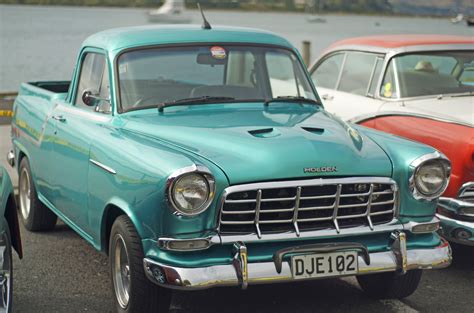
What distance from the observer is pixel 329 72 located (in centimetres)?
918

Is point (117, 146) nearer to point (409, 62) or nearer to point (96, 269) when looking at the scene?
point (96, 269)

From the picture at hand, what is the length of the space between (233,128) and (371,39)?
381cm

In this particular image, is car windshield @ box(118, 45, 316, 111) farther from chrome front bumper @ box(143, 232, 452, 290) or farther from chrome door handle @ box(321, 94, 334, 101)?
chrome door handle @ box(321, 94, 334, 101)

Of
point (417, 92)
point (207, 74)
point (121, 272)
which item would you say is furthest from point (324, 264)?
point (417, 92)

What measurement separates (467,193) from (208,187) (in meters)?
2.30

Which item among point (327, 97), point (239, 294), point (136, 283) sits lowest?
point (239, 294)

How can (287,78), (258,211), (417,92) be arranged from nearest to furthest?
(258,211)
(287,78)
(417,92)

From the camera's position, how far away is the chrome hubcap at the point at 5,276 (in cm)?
461

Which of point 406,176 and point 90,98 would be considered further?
point 90,98

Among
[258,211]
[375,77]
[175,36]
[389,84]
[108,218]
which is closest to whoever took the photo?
[258,211]

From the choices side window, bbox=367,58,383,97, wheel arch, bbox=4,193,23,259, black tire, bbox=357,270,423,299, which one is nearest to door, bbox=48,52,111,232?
wheel arch, bbox=4,193,23,259

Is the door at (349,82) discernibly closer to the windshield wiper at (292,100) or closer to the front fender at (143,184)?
the windshield wiper at (292,100)

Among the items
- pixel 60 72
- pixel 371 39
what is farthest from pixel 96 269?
pixel 60 72

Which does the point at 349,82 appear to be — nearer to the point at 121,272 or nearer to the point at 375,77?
the point at 375,77
